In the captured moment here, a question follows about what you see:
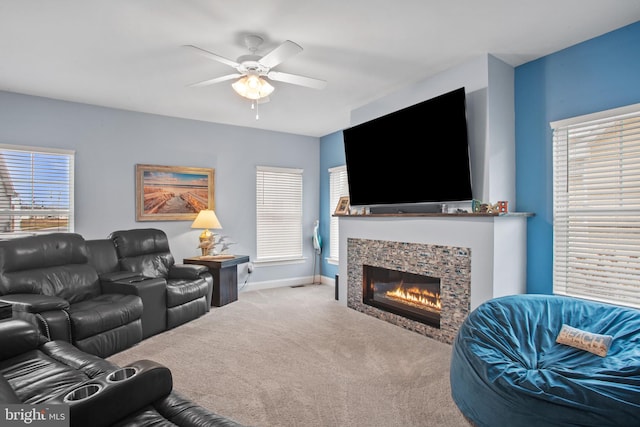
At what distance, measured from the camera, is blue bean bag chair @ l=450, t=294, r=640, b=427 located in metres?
1.68

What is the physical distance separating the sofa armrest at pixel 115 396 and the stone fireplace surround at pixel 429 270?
2721 mm

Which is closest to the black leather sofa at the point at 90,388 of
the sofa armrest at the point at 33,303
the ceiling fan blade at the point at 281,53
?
the sofa armrest at the point at 33,303

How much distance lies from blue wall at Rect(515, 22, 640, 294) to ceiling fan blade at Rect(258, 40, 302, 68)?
228 cm

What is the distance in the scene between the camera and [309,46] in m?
3.09

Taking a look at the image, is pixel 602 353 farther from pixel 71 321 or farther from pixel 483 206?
pixel 71 321

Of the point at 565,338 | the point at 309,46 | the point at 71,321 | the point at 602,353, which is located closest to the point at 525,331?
the point at 565,338

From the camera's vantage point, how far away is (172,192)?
5.27 meters

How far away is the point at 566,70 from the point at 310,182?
4.24 metres

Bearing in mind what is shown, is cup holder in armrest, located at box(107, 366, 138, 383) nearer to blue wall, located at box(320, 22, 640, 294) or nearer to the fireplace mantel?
the fireplace mantel

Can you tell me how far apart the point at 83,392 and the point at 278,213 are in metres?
4.98

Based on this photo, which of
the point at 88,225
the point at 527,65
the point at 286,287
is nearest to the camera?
the point at 527,65

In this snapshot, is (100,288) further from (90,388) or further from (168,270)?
(90,388)

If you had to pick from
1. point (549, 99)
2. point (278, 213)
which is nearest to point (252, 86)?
point (549, 99)

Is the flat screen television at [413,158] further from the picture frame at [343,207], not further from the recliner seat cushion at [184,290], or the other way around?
the recliner seat cushion at [184,290]
